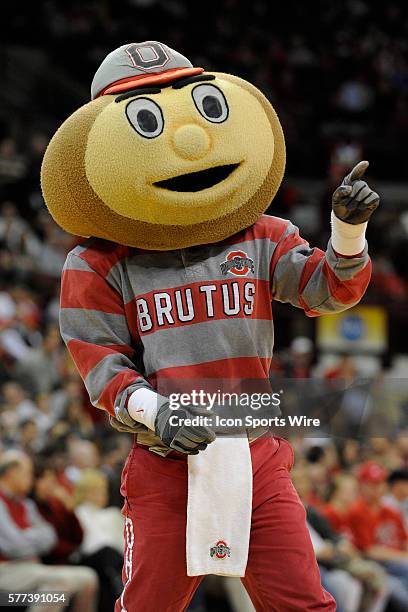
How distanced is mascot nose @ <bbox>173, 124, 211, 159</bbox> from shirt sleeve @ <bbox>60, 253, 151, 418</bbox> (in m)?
0.37

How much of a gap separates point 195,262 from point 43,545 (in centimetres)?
254

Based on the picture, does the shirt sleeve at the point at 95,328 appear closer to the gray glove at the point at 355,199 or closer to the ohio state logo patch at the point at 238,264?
the ohio state logo patch at the point at 238,264

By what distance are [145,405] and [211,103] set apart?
734 mm

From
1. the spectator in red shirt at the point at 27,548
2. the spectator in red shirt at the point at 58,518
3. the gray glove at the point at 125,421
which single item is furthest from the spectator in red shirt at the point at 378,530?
the gray glove at the point at 125,421

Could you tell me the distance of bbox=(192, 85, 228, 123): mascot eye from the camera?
2.63 metres

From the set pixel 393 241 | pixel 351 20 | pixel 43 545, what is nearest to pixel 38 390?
pixel 43 545

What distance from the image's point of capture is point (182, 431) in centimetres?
244

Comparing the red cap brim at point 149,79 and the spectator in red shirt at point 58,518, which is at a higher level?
the red cap brim at point 149,79

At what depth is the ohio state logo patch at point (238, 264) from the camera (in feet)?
8.78

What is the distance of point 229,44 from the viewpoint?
1425 cm

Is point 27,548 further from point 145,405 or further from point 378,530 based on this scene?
point 145,405

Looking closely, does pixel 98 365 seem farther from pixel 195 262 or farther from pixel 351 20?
pixel 351 20

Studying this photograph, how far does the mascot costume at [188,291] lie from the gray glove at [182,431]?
0.03ft

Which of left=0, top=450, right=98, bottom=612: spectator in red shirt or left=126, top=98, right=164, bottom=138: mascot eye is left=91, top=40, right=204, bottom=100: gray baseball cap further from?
left=0, top=450, right=98, bottom=612: spectator in red shirt
